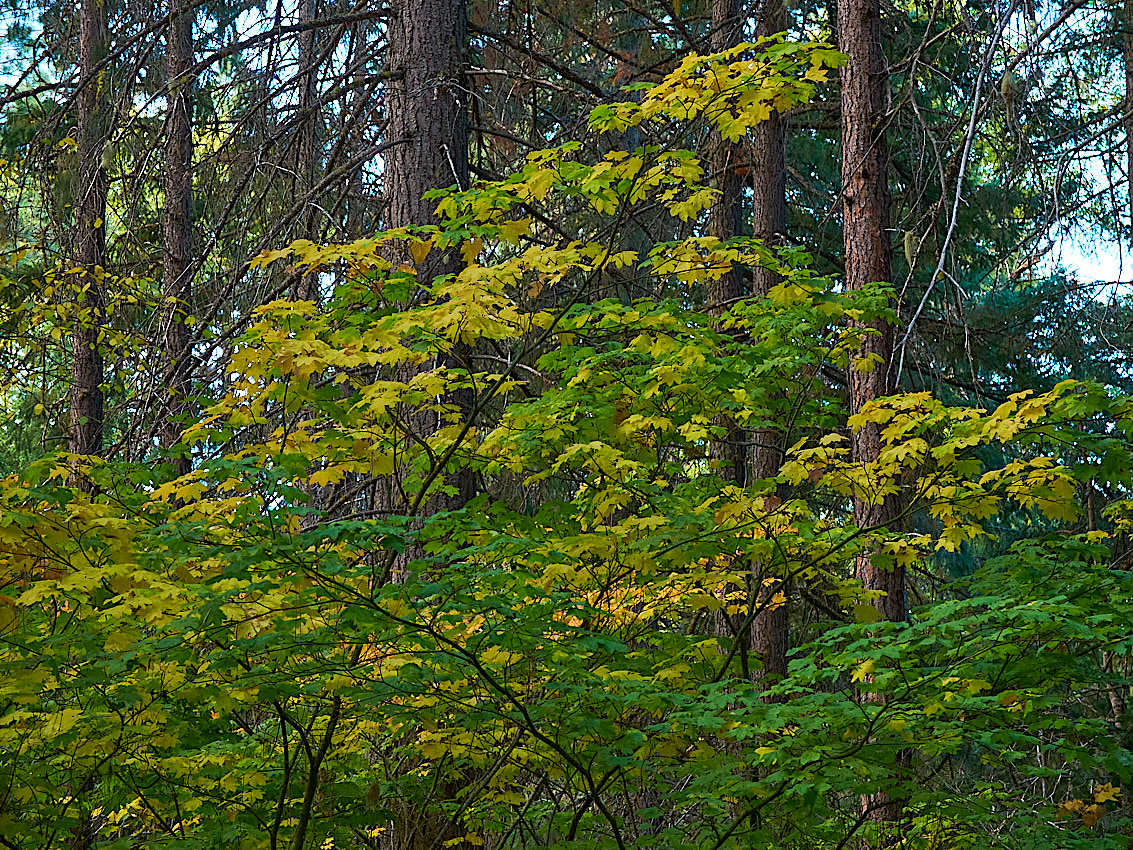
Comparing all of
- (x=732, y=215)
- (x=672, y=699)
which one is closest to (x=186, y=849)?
(x=672, y=699)

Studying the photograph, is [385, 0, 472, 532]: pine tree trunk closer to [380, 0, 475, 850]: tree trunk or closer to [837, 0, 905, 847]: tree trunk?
[380, 0, 475, 850]: tree trunk

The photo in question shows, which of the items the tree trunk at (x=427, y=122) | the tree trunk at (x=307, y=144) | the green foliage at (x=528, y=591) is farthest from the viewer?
the tree trunk at (x=307, y=144)

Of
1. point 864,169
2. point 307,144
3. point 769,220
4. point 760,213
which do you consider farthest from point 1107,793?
point 307,144

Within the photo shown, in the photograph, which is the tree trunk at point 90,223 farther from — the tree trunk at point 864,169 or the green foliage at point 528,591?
the tree trunk at point 864,169

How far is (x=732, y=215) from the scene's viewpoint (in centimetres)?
917

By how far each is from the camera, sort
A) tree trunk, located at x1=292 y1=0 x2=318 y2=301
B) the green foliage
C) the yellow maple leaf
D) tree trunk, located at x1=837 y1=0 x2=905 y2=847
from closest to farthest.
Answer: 1. the green foliage
2. tree trunk, located at x1=292 y1=0 x2=318 y2=301
3. tree trunk, located at x1=837 y1=0 x2=905 y2=847
4. the yellow maple leaf

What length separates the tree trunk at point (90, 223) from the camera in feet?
25.4

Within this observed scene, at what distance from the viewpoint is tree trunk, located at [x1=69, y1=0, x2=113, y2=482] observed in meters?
7.74

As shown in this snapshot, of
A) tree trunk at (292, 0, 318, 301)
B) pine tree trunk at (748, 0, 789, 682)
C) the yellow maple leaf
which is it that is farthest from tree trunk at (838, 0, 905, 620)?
tree trunk at (292, 0, 318, 301)

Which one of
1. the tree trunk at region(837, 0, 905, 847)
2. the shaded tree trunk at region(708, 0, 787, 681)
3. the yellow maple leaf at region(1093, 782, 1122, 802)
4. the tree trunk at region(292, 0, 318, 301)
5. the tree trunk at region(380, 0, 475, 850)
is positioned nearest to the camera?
the tree trunk at region(380, 0, 475, 850)

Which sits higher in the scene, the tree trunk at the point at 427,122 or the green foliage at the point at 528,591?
the tree trunk at the point at 427,122

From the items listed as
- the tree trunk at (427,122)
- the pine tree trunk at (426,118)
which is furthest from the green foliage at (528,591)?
the pine tree trunk at (426,118)

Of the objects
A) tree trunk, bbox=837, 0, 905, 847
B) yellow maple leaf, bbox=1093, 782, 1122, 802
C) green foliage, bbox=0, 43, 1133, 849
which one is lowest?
yellow maple leaf, bbox=1093, 782, 1122, 802

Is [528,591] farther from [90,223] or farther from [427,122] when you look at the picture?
[90,223]
